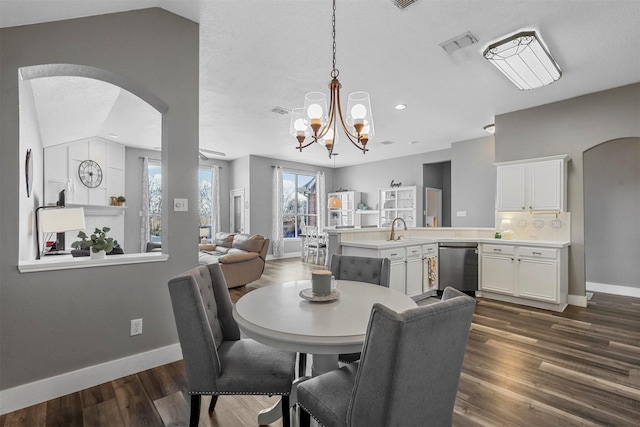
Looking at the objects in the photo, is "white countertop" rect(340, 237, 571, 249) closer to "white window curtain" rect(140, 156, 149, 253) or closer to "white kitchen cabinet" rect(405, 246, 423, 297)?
"white kitchen cabinet" rect(405, 246, 423, 297)

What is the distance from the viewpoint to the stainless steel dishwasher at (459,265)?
181 inches

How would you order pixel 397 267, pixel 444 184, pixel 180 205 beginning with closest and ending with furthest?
1. pixel 180 205
2. pixel 397 267
3. pixel 444 184


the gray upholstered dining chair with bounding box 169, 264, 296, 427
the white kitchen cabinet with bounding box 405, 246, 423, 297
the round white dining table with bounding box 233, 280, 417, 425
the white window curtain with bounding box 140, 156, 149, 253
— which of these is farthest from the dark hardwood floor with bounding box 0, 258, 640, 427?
the white window curtain with bounding box 140, 156, 149, 253

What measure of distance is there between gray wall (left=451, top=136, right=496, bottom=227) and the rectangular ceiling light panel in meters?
2.73

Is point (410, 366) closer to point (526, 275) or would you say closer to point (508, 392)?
point (508, 392)

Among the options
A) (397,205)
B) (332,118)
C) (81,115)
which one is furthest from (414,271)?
(81,115)

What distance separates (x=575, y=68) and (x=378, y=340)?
4.11 meters

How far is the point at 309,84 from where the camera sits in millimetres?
3758

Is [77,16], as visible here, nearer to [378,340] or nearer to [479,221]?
[378,340]

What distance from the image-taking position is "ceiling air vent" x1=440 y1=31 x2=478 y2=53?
2745 mm

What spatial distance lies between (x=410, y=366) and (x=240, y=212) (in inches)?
321

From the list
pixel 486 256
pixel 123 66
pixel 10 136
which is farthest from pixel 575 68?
pixel 10 136

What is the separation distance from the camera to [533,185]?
4355mm

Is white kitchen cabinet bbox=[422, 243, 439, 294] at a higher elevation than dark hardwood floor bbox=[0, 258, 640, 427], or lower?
higher
